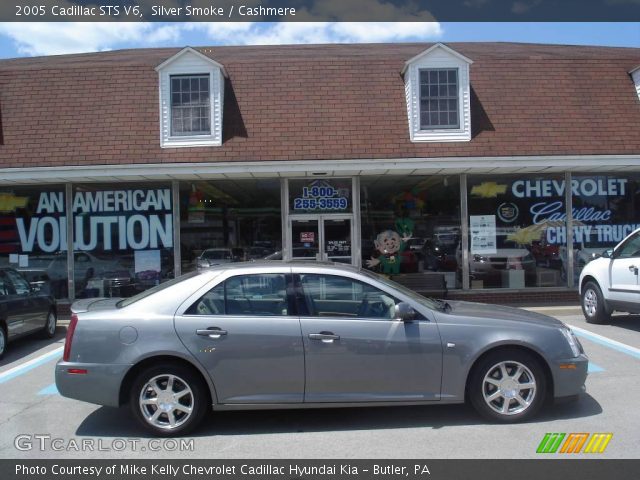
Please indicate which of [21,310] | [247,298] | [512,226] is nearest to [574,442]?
[247,298]

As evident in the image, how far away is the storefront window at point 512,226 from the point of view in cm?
1305

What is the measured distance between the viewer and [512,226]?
42.8ft

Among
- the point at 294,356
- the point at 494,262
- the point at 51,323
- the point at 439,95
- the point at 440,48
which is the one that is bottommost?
the point at 51,323

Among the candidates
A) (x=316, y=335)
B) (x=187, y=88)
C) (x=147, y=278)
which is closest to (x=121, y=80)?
(x=187, y=88)

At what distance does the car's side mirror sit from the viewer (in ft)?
17.1

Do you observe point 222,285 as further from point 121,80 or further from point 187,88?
point 121,80

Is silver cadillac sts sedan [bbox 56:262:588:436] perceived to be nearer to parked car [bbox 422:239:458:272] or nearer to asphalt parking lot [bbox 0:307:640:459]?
asphalt parking lot [bbox 0:307:640:459]

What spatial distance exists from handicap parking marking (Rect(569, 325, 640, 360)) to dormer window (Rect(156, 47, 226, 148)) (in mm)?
7869

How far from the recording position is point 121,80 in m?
13.2

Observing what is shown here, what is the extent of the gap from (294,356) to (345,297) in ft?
2.43

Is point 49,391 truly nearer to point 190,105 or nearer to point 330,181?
point 190,105

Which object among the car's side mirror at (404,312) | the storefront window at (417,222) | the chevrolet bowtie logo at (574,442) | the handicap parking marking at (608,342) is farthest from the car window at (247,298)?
the storefront window at (417,222)

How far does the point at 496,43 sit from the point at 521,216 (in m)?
7.80

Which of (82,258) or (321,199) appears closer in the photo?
(82,258)
